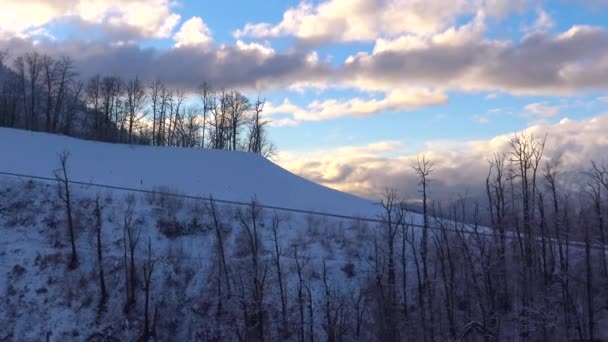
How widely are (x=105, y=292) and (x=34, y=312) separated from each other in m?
4.88

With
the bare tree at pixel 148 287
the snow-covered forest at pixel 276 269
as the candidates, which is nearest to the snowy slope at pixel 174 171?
the snow-covered forest at pixel 276 269

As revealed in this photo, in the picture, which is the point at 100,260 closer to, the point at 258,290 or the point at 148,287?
the point at 148,287

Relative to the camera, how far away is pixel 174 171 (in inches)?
2589

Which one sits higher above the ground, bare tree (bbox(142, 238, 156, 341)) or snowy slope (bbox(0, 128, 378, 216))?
snowy slope (bbox(0, 128, 378, 216))

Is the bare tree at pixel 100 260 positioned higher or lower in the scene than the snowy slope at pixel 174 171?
lower

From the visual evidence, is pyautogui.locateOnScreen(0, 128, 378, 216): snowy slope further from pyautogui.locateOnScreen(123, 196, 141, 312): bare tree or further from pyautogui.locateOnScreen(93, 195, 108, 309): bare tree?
pyautogui.locateOnScreen(93, 195, 108, 309): bare tree

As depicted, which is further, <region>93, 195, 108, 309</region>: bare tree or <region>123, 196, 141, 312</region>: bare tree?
<region>123, 196, 141, 312</region>: bare tree

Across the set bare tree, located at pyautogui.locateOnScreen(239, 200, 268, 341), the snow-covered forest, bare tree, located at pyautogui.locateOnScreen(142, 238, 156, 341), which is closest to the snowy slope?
the snow-covered forest

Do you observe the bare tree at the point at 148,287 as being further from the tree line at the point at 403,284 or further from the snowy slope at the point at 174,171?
the snowy slope at the point at 174,171

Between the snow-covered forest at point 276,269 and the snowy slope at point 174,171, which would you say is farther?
the snowy slope at point 174,171

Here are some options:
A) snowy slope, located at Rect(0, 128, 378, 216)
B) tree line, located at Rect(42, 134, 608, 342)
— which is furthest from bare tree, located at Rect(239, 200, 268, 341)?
snowy slope, located at Rect(0, 128, 378, 216)

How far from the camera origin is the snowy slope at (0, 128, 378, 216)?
6062 cm

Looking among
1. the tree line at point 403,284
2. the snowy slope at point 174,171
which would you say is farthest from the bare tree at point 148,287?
the snowy slope at point 174,171

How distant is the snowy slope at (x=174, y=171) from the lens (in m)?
60.6
